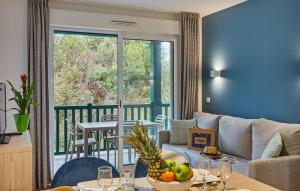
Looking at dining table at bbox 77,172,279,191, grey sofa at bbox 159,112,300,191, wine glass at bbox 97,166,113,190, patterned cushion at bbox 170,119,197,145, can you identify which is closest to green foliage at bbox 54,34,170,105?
patterned cushion at bbox 170,119,197,145

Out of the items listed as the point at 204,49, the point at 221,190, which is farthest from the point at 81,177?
the point at 204,49

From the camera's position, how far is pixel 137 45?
196 inches

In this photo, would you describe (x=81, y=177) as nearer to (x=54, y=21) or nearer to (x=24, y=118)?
(x=24, y=118)

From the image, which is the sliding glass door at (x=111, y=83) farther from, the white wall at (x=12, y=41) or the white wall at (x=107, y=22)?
the white wall at (x=12, y=41)

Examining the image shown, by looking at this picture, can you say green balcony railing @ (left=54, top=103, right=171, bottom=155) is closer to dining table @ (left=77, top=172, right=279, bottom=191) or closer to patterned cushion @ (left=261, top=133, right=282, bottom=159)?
patterned cushion @ (left=261, top=133, right=282, bottom=159)

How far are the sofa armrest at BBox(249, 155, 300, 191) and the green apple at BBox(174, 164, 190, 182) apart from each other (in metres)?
1.70

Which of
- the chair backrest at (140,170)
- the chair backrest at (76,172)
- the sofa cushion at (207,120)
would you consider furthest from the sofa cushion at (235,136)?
the chair backrest at (76,172)

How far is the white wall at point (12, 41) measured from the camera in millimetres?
4090

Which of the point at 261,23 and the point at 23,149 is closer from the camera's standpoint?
the point at 23,149

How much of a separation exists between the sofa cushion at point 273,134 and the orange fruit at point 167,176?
221 cm

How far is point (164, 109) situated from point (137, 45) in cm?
118

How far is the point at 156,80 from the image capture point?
518 cm

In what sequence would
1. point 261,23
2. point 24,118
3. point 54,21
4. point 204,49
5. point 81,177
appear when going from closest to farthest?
point 81,177 → point 24,118 → point 261,23 → point 54,21 → point 204,49

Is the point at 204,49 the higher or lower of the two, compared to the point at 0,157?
higher
